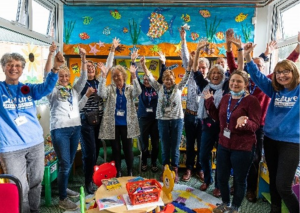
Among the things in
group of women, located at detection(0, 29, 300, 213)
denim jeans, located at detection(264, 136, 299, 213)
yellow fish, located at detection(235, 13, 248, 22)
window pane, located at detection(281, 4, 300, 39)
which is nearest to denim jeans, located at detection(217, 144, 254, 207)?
group of women, located at detection(0, 29, 300, 213)

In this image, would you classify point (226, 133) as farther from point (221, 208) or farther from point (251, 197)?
point (251, 197)

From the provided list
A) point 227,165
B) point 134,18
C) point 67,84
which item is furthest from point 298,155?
point 134,18

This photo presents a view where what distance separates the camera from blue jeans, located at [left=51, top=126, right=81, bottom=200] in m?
2.49

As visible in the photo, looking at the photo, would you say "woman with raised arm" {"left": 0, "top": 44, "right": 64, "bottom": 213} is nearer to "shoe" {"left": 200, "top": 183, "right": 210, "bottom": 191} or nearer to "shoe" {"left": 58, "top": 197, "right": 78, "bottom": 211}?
"shoe" {"left": 58, "top": 197, "right": 78, "bottom": 211}

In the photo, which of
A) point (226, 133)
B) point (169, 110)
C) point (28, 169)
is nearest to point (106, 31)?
point (169, 110)

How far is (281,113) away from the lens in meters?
2.05

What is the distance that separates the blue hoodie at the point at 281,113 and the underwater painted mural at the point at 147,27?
249cm

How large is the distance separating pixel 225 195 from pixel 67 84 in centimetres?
199

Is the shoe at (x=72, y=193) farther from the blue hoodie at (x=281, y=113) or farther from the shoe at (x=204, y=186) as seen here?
the blue hoodie at (x=281, y=113)

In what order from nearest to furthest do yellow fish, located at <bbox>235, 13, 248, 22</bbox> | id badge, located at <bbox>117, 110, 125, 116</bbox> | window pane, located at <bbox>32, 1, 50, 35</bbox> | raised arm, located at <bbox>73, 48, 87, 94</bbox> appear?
raised arm, located at <bbox>73, 48, 87, 94</bbox>, id badge, located at <bbox>117, 110, 125, 116</bbox>, window pane, located at <bbox>32, 1, 50, 35</bbox>, yellow fish, located at <bbox>235, 13, 248, 22</bbox>

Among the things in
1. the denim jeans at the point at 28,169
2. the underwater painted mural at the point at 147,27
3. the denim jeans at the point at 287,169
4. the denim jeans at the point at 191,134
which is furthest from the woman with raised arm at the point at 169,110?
the underwater painted mural at the point at 147,27

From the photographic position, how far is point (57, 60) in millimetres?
2197

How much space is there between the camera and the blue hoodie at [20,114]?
77.0 inches

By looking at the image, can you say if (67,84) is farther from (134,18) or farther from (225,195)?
(134,18)
